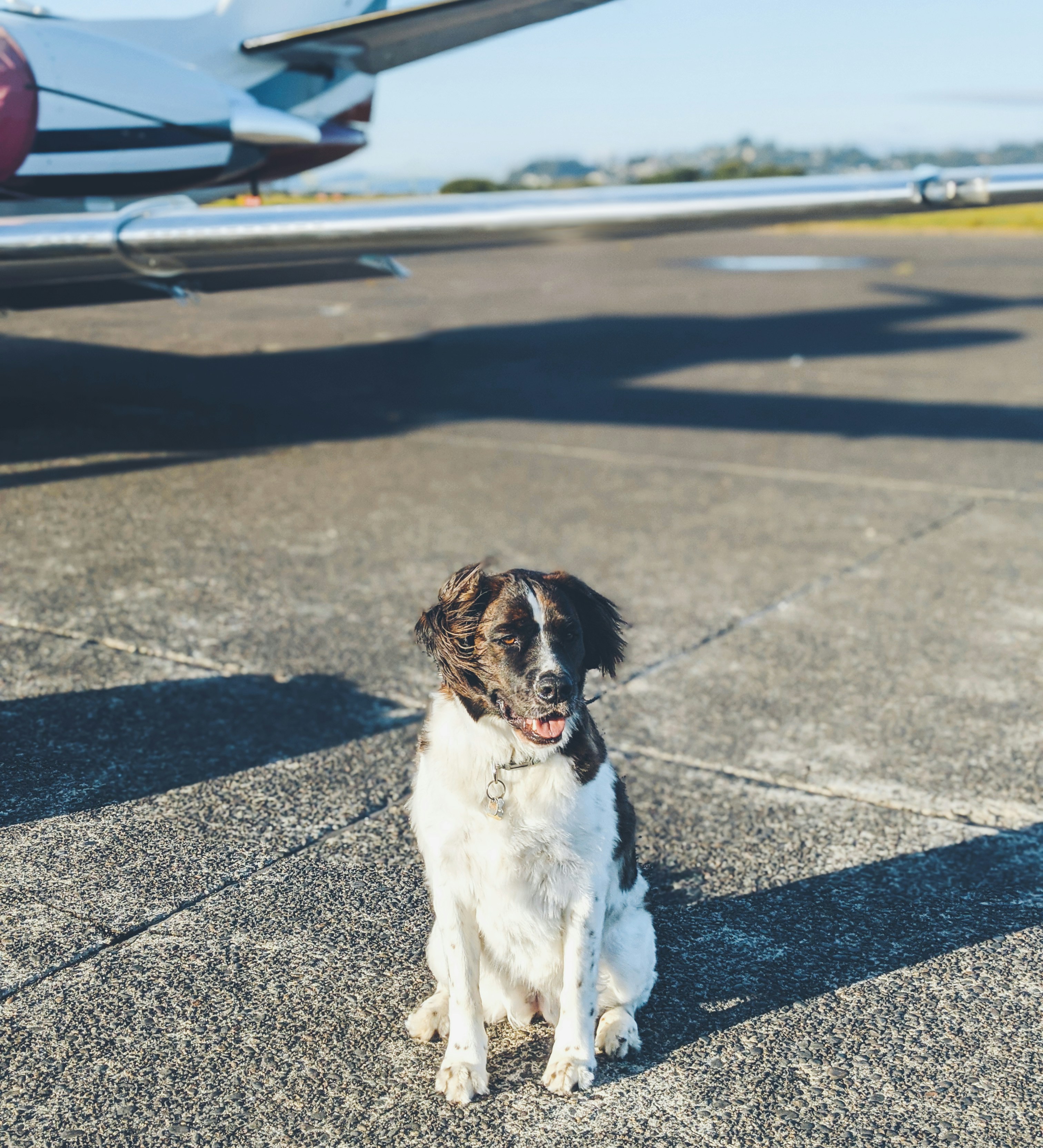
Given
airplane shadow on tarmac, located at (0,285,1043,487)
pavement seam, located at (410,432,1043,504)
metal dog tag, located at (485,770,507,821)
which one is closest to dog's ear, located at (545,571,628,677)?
metal dog tag, located at (485,770,507,821)

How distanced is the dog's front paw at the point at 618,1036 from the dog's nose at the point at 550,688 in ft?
3.02

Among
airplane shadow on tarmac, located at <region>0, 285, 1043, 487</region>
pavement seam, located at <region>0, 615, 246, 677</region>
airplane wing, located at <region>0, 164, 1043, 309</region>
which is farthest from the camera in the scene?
airplane shadow on tarmac, located at <region>0, 285, 1043, 487</region>

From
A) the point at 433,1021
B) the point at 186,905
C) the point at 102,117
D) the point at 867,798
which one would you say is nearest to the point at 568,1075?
the point at 433,1021

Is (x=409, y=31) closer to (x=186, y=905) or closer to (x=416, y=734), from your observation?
(x=416, y=734)

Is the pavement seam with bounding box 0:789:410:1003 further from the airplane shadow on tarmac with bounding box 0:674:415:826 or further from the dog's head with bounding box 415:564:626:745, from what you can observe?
the dog's head with bounding box 415:564:626:745

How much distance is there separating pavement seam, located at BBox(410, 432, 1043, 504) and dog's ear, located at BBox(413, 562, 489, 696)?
269 inches

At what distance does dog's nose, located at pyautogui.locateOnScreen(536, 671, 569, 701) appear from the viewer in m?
2.51

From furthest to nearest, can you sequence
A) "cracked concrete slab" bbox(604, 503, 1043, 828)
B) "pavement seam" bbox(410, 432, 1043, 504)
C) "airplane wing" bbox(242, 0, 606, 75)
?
"airplane wing" bbox(242, 0, 606, 75), "pavement seam" bbox(410, 432, 1043, 504), "cracked concrete slab" bbox(604, 503, 1043, 828)

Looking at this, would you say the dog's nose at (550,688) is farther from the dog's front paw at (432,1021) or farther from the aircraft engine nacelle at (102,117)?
the aircraft engine nacelle at (102,117)

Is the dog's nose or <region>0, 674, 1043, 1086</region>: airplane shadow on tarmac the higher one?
the dog's nose

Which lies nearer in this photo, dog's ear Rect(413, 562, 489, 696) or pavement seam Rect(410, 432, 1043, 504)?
dog's ear Rect(413, 562, 489, 696)

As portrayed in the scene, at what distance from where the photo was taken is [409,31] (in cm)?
1535

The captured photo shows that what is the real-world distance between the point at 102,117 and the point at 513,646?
1031 cm

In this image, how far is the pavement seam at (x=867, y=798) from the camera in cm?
414
